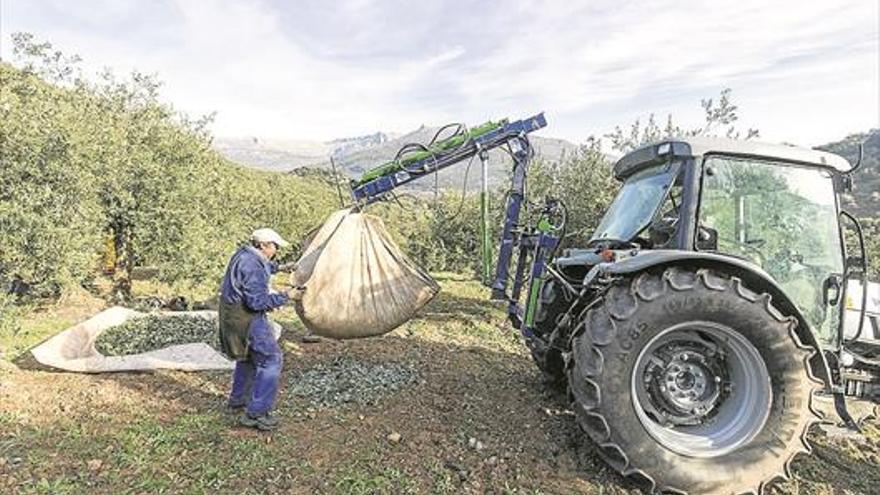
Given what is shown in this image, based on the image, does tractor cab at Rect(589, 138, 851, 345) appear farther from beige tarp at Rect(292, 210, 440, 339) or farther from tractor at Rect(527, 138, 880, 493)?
beige tarp at Rect(292, 210, 440, 339)

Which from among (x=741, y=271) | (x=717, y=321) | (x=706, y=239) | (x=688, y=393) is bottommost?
(x=688, y=393)

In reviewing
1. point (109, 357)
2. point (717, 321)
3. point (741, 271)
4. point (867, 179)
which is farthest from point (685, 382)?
point (867, 179)

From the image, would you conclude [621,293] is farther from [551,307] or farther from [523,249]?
[523,249]

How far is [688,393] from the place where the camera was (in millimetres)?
4098

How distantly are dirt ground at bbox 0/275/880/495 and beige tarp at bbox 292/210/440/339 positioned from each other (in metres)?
0.77

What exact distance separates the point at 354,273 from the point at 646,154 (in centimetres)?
305

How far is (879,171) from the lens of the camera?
5247 centimetres

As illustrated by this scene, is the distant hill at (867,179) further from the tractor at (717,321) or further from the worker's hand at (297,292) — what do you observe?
the worker's hand at (297,292)

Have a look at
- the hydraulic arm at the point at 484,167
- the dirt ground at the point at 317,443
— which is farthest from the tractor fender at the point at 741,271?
the hydraulic arm at the point at 484,167

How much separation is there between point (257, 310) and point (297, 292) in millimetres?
659

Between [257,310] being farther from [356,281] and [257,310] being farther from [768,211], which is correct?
[768,211]

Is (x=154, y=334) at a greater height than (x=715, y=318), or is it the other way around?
(x=715, y=318)

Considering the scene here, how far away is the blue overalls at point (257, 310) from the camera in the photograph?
15.8ft

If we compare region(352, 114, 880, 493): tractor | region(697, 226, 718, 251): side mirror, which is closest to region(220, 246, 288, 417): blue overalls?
region(352, 114, 880, 493): tractor
